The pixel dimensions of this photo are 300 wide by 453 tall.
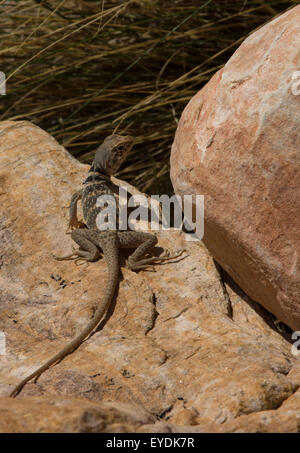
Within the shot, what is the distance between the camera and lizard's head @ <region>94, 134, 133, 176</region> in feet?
12.7

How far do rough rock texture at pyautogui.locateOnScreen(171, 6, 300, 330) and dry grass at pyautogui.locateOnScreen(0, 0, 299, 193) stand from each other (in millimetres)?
1483

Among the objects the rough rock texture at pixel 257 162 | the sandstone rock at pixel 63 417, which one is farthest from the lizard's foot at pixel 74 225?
the sandstone rock at pixel 63 417

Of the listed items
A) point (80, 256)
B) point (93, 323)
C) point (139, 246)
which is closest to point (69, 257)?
point (80, 256)

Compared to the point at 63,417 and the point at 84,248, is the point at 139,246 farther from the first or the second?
the point at 63,417

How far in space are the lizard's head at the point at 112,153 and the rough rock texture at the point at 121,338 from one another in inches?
8.0

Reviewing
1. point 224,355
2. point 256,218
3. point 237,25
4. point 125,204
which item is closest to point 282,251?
point 256,218

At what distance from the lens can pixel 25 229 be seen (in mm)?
3486

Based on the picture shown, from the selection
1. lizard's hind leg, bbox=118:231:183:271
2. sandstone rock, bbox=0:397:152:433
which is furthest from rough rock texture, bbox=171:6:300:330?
sandstone rock, bbox=0:397:152:433

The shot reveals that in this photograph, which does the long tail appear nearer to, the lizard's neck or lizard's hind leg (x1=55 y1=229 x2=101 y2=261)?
lizard's hind leg (x1=55 y1=229 x2=101 y2=261)

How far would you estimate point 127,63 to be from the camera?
4961 mm

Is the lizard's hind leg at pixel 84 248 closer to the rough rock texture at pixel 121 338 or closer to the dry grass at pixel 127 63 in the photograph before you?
the rough rock texture at pixel 121 338

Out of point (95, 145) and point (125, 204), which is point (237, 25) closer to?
point (95, 145)

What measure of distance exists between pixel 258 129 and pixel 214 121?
0.32 metres

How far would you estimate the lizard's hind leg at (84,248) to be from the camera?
3377mm
